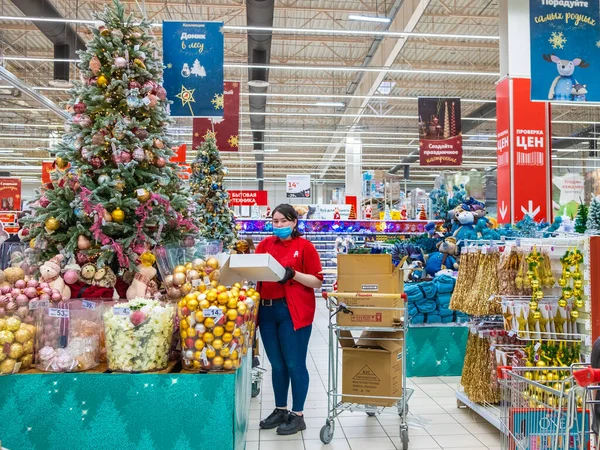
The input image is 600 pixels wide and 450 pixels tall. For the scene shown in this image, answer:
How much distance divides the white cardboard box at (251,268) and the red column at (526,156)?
209 inches

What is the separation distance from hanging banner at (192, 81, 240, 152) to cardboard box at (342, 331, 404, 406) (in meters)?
6.37

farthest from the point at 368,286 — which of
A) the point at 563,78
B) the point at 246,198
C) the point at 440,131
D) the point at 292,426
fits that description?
the point at 246,198

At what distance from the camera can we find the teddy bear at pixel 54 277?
3.13m

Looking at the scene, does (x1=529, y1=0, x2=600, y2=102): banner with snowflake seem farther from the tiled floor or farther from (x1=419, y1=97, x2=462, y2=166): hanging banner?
(x1=419, y1=97, x2=462, y2=166): hanging banner

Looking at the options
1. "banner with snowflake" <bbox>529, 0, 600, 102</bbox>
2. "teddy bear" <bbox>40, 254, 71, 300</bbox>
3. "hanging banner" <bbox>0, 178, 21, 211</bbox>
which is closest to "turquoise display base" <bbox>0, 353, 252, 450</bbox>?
"teddy bear" <bbox>40, 254, 71, 300</bbox>

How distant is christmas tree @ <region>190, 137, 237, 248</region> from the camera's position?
8492 mm

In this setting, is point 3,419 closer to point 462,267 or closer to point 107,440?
point 107,440

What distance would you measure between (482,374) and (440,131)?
8.62 meters

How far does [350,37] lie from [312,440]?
38.6ft

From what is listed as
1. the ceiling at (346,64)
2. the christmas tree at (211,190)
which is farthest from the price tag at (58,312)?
the ceiling at (346,64)

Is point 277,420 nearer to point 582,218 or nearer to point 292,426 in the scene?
point 292,426

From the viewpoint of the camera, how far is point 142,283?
331 cm

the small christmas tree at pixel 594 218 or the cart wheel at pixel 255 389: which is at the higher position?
the small christmas tree at pixel 594 218

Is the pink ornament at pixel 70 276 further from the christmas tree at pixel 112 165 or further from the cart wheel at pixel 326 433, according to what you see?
the cart wheel at pixel 326 433
